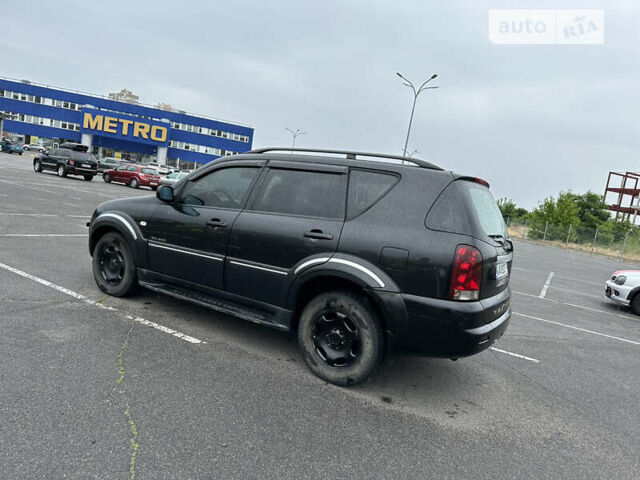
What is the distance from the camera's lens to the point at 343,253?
3453 millimetres

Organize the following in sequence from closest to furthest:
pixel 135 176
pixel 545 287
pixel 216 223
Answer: pixel 216 223
pixel 545 287
pixel 135 176

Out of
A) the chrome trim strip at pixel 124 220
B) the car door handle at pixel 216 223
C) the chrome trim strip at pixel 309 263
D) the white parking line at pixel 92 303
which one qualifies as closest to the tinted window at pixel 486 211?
the chrome trim strip at pixel 309 263

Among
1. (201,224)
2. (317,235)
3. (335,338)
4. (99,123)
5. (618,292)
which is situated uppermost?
(99,123)

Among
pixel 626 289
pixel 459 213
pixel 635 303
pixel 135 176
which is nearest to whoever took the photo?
pixel 459 213

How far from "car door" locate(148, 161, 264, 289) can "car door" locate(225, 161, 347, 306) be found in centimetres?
15

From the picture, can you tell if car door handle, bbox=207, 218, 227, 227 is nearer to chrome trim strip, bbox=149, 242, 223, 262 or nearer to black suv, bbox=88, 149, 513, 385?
black suv, bbox=88, 149, 513, 385

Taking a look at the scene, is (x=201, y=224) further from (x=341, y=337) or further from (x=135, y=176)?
(x=135, y=176)

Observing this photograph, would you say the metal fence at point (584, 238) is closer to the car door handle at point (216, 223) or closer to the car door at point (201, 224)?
the car door at point (201, 224)

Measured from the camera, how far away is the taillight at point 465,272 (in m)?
3.14

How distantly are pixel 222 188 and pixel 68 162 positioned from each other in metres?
25.3

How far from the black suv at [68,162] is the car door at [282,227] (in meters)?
25.4

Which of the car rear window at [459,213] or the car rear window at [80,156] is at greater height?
the car rear window at [80,156]

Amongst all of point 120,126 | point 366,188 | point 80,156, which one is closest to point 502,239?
point 366,188

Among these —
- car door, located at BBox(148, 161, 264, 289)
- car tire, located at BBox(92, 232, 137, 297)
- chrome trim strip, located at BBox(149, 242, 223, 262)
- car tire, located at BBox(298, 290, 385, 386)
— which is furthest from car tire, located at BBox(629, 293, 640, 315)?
car tire, located at BBox(92, 232, 137, 297)
